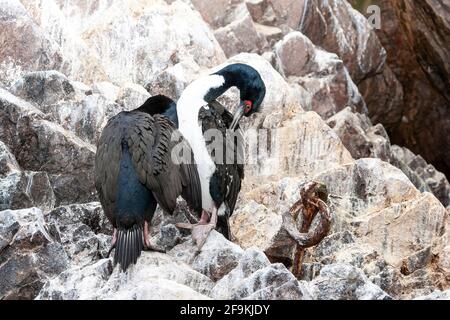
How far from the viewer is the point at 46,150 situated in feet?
31.8

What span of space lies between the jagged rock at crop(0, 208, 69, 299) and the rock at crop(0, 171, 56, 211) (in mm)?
980

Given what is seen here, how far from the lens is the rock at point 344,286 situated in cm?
736

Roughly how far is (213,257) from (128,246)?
679mm

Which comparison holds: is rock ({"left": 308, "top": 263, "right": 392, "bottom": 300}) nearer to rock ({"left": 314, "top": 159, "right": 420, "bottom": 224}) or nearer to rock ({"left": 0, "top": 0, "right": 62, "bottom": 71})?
rock ({"left": 314, "top": 159, "right": 420, "bottom": 224})

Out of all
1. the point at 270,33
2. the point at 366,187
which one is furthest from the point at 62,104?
the point at 270,33

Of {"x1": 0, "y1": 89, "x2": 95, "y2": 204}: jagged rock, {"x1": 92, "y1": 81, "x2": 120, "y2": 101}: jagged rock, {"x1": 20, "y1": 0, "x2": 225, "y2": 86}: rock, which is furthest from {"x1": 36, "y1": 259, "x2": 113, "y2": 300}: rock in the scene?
{"x1": 20, "y1": 0, "x2": 225, "y2": 86}: rock

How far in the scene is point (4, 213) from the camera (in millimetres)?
8070

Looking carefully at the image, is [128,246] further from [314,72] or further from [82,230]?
[314,72]

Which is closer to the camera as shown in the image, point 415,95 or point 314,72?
point 314,72

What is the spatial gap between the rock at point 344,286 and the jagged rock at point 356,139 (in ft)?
16.8

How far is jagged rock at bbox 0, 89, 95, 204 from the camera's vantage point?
970cm

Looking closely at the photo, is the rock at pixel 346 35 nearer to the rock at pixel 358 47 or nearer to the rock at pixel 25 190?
the rock at pixel 358 47
